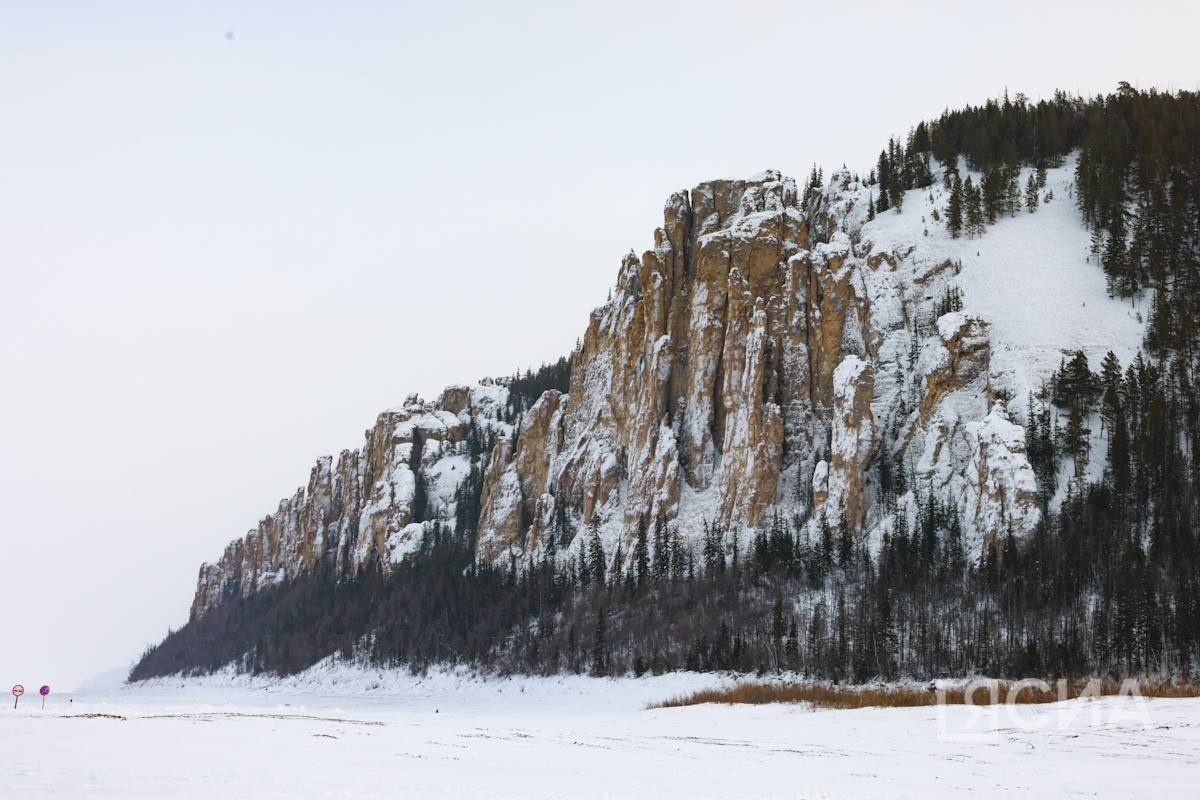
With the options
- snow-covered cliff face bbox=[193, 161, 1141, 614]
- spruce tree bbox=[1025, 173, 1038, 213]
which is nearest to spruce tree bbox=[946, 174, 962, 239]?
snow-covered cliff face bbox=[193, 161, 1141, 614]

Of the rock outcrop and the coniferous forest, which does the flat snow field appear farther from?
the rock outcrop

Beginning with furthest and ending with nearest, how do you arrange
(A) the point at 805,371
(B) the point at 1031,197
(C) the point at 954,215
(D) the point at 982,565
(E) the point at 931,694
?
(B) the point at 1031,197
(C) the point at 954,215
(A) the point at 805,371
(D) the point at 982,565
(E) the point at 931,694

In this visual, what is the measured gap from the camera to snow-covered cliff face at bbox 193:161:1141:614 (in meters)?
90.0

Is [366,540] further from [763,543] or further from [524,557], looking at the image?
[763,543]

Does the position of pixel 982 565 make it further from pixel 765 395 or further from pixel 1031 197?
pixel 1031 197

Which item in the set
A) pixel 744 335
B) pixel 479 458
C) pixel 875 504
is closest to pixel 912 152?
pixel 744 335

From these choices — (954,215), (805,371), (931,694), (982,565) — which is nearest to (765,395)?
(805,371)

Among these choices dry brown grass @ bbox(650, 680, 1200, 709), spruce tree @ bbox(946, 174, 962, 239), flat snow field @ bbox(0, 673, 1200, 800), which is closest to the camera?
flat snow field @ bbox(0, 673, 1200, 800)

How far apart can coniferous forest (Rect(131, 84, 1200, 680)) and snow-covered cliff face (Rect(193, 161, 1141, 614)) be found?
2.50 metres

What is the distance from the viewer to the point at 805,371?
108688 mm

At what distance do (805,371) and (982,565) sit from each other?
3693 cm

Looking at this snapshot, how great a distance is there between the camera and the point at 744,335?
112875mm

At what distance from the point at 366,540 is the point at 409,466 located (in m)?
14.2

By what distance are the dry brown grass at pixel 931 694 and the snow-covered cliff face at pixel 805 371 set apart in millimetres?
24678
